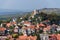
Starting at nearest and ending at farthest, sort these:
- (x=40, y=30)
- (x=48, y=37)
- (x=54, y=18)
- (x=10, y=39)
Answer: (x=10, y=39) → (x=48, y=37) → (x=40, y=30) → (x=54, y=18)

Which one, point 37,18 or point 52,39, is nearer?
point 52,39

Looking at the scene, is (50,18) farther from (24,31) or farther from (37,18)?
(24,31)

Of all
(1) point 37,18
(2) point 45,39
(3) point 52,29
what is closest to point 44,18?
(1) point 37,18

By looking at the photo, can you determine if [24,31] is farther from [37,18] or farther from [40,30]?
[37,18]

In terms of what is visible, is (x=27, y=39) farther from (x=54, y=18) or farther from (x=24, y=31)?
(x=54, y=18)

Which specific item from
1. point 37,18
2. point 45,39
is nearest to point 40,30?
point 45,39

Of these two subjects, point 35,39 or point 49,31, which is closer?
point 35,39

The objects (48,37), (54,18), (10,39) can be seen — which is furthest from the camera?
(54,18)
